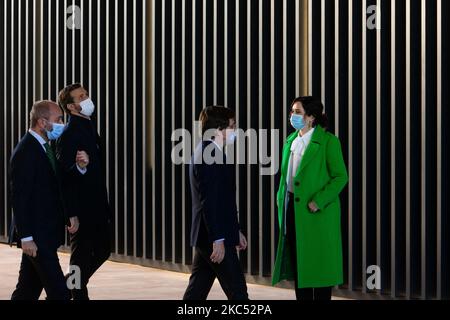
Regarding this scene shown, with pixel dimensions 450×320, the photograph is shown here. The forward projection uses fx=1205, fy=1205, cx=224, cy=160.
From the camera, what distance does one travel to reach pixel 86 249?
9.37 metres

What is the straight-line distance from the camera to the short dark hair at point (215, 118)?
8305 millimetres

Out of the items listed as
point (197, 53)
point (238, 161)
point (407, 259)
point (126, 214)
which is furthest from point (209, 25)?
point (407, 259)

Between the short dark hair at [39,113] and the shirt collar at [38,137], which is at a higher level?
the short dark hair at [39,113]

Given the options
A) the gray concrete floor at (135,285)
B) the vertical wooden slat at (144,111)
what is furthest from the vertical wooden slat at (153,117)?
the gray concrete floor at (135,285)

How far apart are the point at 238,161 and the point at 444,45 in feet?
9.44

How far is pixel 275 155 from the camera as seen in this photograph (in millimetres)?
11609

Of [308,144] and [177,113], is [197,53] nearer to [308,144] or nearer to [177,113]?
[177,113]

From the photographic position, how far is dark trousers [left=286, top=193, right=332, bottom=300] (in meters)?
9.00

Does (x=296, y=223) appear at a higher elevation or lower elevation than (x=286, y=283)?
higher

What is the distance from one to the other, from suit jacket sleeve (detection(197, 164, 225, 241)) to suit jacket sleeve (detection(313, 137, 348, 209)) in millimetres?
1054

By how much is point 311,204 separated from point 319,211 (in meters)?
0.12

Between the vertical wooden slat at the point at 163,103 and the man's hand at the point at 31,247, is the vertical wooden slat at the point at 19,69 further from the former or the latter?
the man's hand at the point at 31,247

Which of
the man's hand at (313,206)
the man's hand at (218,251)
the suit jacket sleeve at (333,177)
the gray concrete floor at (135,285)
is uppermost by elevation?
the suit jacket sleeve at (333,177)

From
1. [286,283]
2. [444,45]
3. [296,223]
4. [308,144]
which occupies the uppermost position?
[444,45]
